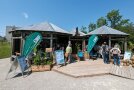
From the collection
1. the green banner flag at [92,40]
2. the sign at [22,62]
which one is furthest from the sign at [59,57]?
the green banner flag at [92,40]

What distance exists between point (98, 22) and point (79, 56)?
35.3 meters

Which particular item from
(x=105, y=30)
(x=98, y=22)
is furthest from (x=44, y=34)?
(x=98, y=22)

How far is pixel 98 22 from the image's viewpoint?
45156mm

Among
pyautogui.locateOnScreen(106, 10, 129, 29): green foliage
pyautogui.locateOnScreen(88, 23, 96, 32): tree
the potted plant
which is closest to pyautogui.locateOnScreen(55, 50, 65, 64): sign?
the potted plant

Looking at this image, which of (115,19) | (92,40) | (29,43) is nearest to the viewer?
(29,43)

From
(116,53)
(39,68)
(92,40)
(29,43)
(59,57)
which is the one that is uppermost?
(92,40)

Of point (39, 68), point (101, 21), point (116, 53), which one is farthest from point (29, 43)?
point (101, 21)

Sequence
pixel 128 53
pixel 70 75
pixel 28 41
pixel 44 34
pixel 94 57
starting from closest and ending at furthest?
pixel 70 75
pixel 28 41
pixel 128 53
pixel 44 34
pixel 94 57

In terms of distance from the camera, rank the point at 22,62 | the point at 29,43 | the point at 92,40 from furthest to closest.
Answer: the point at 92,40, the point at 29,43, the point at 22,62

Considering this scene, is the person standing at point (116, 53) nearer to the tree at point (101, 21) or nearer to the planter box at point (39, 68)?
the planter box at point (39, 68)

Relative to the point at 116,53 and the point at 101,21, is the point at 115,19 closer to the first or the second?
the point at 101,21

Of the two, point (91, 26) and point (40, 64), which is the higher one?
point (91, 26)

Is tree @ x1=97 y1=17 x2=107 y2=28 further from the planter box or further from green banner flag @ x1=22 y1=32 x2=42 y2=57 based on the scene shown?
green banner flag @ x1=22 y1=32 x2=42 y2=57

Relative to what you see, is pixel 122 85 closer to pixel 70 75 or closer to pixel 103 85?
pixel 103 85
